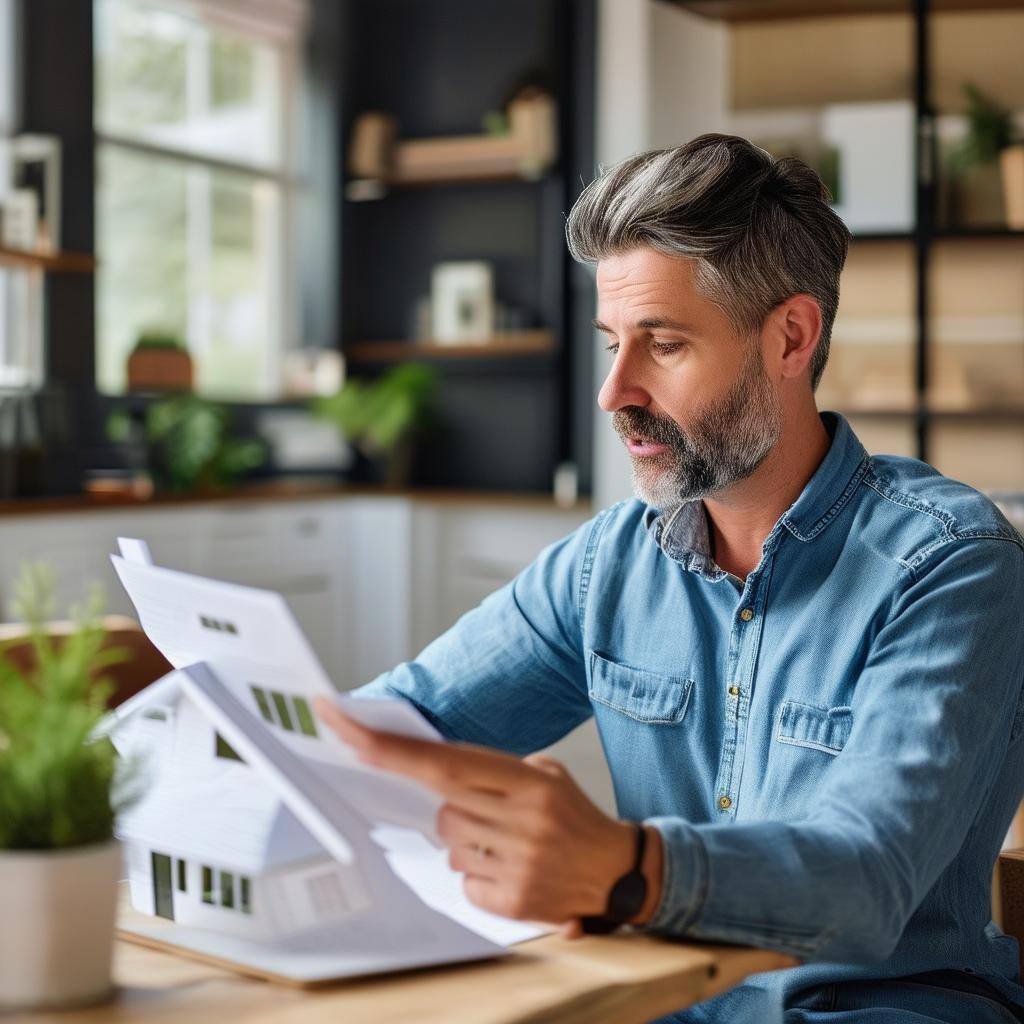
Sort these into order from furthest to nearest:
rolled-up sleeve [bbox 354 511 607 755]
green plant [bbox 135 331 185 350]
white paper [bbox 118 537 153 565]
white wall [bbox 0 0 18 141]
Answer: green plant [bbox 135 331 185 350] < white wall [bbox 0 0 18 141] < rolled-up sleeve [bbox 354 511 607 755] < white paper [bbox 118 537 153 565]

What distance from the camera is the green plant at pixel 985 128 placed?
4.99 metres

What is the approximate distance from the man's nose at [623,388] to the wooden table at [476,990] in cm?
54

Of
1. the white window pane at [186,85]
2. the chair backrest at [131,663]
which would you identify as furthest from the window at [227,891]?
the white window pane at [186,85]

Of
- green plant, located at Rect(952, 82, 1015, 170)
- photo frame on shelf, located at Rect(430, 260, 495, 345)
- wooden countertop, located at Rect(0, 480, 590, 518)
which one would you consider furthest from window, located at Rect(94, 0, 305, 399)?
green plant, located at Rect(952, 82, 1015, 170)

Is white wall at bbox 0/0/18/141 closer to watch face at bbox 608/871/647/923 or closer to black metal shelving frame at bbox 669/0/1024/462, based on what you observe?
black metal shelving frame at bbox 669/0/1024/462

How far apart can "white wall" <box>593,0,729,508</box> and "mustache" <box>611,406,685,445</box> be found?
3.94m

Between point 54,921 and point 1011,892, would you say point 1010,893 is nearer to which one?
point 1011,892

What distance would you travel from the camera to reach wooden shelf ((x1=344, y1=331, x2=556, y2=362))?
616 centimetres

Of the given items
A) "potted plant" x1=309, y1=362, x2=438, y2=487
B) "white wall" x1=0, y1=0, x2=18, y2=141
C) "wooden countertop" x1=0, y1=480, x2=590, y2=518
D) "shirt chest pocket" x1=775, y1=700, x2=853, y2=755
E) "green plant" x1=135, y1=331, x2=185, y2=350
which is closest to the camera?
"shirt chest pocket" x1=775, y1=700, x2=853, y2=755

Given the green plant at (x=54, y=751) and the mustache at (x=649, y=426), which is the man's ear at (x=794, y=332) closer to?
the mustache at (x=649, y=426)

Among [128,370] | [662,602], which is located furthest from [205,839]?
[128,370]

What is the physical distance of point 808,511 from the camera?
54.0 inches

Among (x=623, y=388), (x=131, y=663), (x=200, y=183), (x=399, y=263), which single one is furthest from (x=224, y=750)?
(x=399, y=263)

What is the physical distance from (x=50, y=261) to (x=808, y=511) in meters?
4.29
